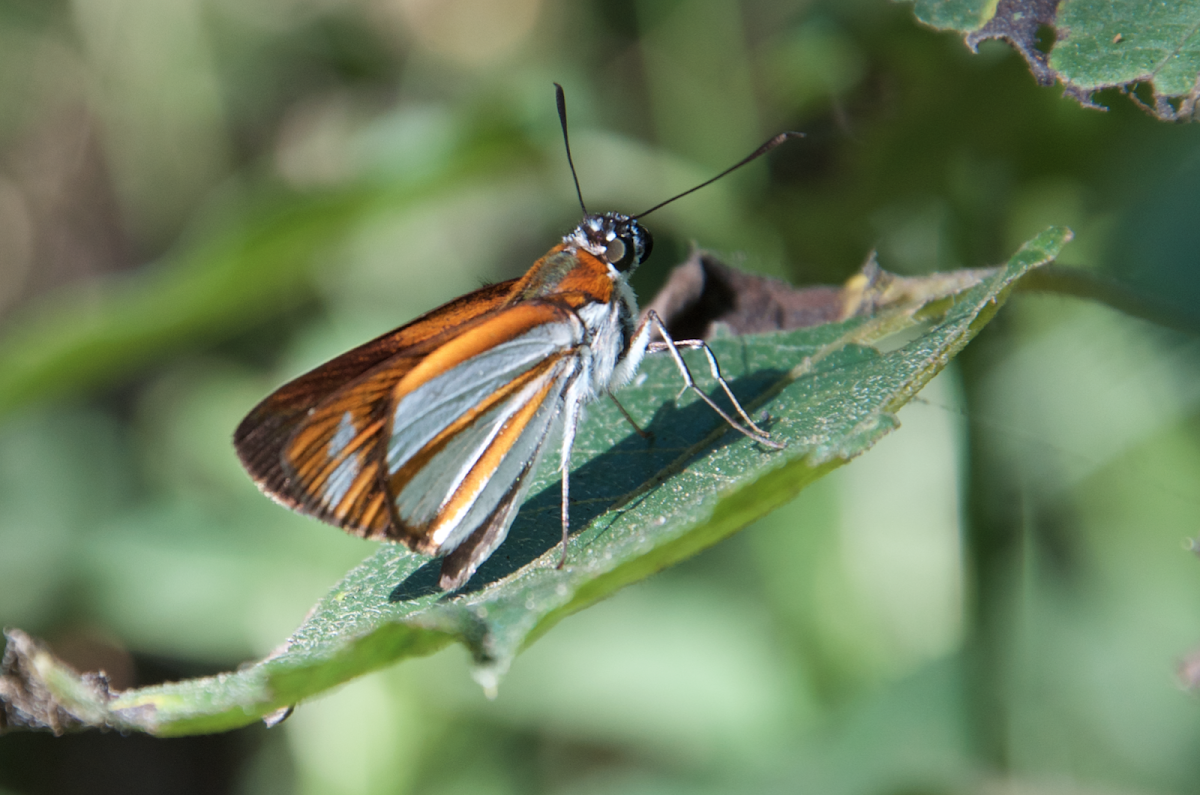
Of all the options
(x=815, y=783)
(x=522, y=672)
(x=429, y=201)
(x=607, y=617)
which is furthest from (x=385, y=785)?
(x=429, y=201)

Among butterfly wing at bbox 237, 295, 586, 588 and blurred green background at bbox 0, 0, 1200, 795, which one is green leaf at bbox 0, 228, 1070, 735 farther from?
blurred green background at bbox 0, 0, 1200, 795

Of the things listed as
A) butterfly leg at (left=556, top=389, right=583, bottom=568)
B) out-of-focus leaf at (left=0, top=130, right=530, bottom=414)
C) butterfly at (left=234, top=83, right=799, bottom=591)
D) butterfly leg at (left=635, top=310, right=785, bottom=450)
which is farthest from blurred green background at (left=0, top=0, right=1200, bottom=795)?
butterfly leg at (left=556, top=389, right=583, bottom=568)

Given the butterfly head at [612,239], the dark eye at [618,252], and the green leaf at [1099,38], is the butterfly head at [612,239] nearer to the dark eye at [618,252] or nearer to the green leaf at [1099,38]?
the dark eye at [618,252]

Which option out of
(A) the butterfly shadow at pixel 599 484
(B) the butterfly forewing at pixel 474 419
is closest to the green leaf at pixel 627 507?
(A) the butterfly shadow at pixel 599 484

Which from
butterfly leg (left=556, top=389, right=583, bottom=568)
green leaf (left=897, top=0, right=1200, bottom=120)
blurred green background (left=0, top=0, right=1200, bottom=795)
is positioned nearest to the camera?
green leaf (left=897, top=0, right=1200, bottom=120)

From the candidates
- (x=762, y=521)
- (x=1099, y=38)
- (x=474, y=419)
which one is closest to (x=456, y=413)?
(x=474, y=419)

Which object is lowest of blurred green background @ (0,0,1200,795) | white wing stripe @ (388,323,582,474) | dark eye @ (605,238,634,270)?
blurred green background @ (0,0,1200,795)

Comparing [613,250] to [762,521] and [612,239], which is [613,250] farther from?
[762,521]
